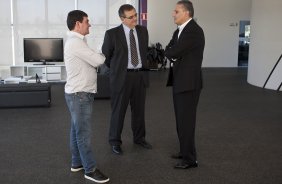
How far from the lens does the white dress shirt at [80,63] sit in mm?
3236

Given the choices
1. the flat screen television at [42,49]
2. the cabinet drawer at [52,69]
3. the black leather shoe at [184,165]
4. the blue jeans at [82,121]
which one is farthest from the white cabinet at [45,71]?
the black leather shoe at [184,165]

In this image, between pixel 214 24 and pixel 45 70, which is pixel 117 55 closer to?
pixel 45 70

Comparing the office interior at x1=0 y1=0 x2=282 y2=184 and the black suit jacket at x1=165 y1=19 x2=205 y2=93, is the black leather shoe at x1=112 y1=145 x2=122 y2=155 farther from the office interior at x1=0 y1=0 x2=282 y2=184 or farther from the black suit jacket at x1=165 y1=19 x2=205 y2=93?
the black suit jacket at x1=165 y1=19 x2=205 y2=93

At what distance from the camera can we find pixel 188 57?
3668mm

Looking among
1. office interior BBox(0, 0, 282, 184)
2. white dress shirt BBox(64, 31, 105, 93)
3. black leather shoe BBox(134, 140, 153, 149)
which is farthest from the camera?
black leather shoe BBox(134, 140, 153, 149)

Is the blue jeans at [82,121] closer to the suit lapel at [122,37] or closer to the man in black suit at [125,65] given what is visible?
the man in black suit at [125,65]

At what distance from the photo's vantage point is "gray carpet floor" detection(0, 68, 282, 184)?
370 cm

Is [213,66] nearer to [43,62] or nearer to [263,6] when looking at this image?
[263,6]

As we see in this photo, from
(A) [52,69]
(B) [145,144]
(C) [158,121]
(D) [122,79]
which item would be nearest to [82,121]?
(D) [122,79]

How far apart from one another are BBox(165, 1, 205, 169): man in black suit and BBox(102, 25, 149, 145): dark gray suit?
0.63 m

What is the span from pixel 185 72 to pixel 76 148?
1.32 m

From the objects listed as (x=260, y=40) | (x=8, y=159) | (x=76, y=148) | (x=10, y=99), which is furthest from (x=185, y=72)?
(x=260, y=40)

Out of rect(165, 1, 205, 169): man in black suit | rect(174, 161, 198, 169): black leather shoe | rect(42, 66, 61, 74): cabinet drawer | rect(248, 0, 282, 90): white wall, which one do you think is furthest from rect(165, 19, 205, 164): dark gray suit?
rect(42, 66, 61, 74): cabinet drawer

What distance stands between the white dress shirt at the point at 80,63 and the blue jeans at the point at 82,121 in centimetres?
7
